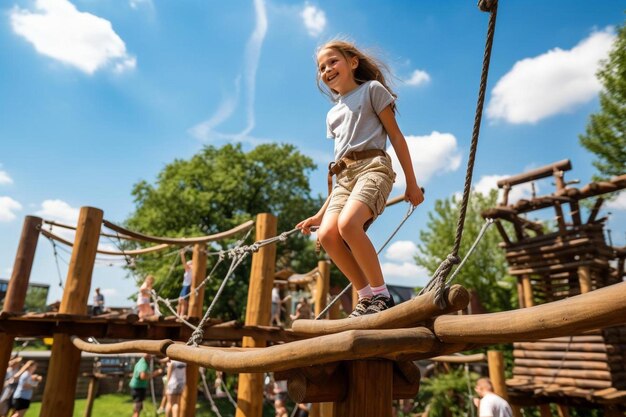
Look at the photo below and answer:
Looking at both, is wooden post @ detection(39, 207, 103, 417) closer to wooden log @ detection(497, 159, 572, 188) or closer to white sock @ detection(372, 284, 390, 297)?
white sock @ detection(372, 284, 390, 297)

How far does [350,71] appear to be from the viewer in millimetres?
2568

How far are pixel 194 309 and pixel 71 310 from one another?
11.2 feet

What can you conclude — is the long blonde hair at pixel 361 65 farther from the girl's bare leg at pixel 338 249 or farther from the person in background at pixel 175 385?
the person in background at pixel 175 385

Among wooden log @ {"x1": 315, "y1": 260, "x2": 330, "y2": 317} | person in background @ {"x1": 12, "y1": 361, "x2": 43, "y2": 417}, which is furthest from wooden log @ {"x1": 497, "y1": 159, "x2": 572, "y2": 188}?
person in background @ {"x1": 12, "y1": 361, "x2": 43, "y2": 417}

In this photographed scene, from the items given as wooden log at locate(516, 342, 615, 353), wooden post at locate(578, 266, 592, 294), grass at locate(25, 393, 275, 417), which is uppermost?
wooden post at locate(578, 266, 592, 294)

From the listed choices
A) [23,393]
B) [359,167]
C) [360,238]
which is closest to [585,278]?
[359,167]

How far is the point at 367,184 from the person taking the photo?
2.17 metres

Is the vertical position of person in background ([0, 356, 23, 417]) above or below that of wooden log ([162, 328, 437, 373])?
below

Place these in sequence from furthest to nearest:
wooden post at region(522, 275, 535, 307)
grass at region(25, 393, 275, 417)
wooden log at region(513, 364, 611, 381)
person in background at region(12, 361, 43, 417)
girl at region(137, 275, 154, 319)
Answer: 1. grass at region(25, 393, 275, 417)
2. wooden post at region(522, 275, 535, 307)
3. wooden log at region(513, 364, 611, 381)
4. girl at region(137, 275, 154, 319)
5. person in background at region(12, 361, 43, 417)

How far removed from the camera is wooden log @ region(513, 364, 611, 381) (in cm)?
891

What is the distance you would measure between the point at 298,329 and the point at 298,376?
13.0 inches

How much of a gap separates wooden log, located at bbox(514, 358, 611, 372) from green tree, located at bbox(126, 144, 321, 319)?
35.6 feet

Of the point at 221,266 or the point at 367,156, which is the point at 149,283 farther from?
the point at 221,266

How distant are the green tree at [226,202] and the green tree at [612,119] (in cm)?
1244
